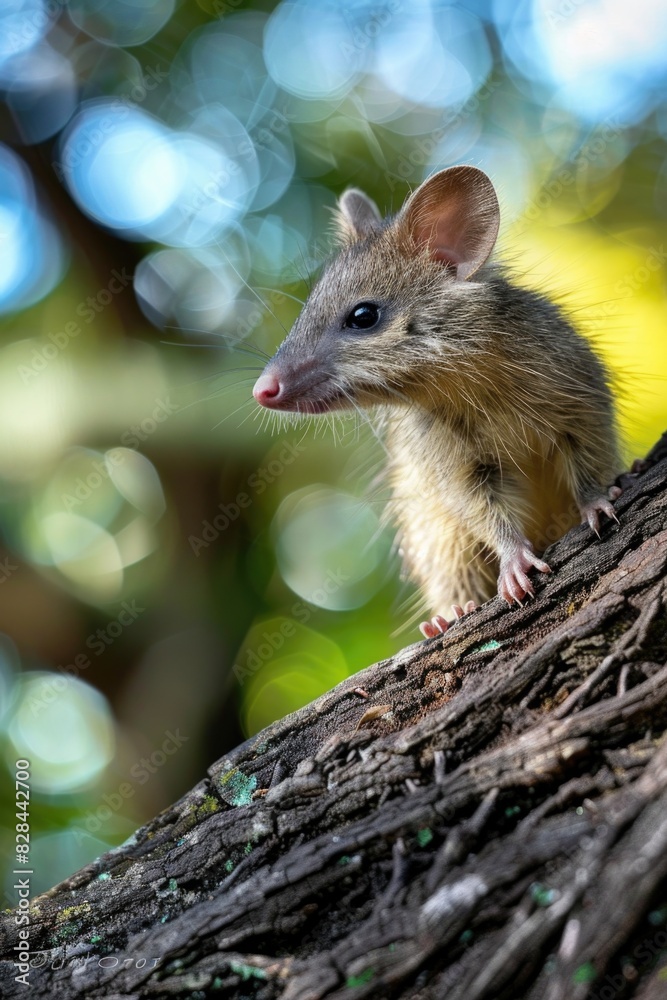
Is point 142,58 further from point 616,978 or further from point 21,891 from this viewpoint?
point 616,978

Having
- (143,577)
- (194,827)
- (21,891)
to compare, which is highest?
(143,577)

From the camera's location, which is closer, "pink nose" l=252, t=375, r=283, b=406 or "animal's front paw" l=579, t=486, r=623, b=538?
"animal's front paw" l=579, t=486, r=623, b=538

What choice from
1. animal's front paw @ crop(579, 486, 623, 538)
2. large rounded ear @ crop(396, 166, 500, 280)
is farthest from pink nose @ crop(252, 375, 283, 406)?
animal's front paw @ crop(579, 486, 623, 538)

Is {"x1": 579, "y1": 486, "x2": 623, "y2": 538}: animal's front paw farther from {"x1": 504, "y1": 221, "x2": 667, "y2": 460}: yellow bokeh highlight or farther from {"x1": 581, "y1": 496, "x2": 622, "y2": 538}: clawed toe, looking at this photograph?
{"x1": 504, "y1": 221, "x2": 667, "y2": 460}: yellow bokeh highlight

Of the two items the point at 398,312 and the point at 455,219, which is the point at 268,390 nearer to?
the point at 398,312

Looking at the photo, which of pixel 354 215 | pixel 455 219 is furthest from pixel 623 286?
pixel 455 219

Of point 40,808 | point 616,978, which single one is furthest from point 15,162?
point 616,978

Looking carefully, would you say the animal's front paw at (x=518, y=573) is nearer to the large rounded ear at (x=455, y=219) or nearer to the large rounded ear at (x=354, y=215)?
the large rounded ear at (x=455, y=219)
